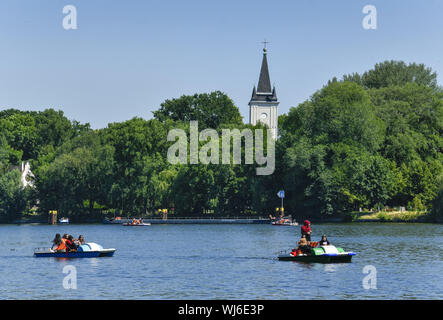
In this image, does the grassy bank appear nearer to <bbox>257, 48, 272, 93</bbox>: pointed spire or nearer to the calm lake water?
the calm lake water

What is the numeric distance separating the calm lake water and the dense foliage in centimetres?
3458

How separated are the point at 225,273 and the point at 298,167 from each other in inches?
2296

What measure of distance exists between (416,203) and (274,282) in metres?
62.0

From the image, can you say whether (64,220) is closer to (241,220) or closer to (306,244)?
(241,220)

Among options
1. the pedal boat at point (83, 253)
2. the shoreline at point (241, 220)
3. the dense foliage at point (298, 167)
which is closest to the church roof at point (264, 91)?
the dense foliage at point (298, 167)

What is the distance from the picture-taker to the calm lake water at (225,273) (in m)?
32.6

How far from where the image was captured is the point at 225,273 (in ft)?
132

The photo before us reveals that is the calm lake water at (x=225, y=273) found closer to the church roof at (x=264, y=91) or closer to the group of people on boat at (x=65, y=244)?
the group of people on boat at (x=65, y=244)

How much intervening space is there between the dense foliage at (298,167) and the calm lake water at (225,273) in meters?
34.6

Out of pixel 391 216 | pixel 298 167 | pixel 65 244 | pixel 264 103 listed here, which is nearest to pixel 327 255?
pixel 65 244

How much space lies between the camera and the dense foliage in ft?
315
